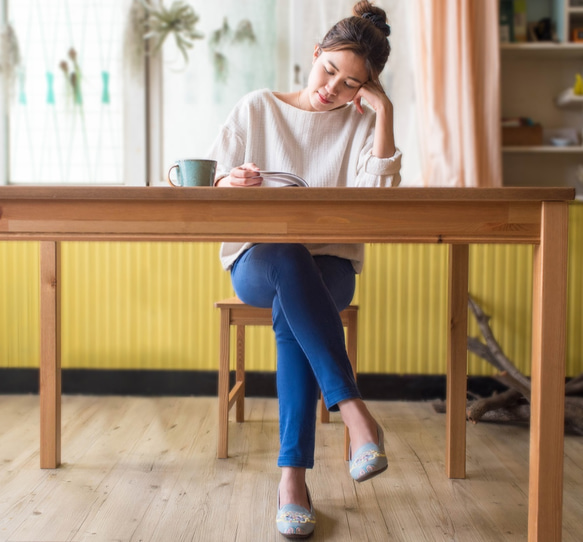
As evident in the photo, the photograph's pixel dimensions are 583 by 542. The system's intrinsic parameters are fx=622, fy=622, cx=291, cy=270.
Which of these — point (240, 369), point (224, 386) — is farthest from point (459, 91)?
point (224, 386)

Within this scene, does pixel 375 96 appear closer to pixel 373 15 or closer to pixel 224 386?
pixel 373 15

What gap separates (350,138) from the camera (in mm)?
1601

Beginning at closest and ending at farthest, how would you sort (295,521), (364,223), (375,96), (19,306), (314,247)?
1. (364,223)
2. (295,521)
3. (375,96)
4. (314,247)
5. (19,306)

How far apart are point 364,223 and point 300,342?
1.07 feet

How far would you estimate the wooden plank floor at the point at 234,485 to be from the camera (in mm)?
1312

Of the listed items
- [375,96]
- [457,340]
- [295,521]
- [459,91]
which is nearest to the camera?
[295,521]

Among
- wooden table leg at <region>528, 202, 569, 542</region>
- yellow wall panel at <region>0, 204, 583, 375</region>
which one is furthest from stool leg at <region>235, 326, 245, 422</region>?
wooden table leg at <region>528, 202, 569, 542</region>

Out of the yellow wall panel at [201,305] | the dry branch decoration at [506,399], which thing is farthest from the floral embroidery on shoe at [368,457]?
the yellow wall panel at [201,305]

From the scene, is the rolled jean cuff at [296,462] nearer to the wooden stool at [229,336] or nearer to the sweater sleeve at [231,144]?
the wooden stool at [229,336]

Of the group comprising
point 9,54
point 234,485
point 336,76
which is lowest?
point 234,485

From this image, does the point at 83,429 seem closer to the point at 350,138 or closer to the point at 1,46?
the point at 350,138

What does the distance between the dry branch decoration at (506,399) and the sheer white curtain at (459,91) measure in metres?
0.58

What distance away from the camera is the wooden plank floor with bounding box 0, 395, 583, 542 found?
131 cm

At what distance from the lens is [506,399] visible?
7.07ft
